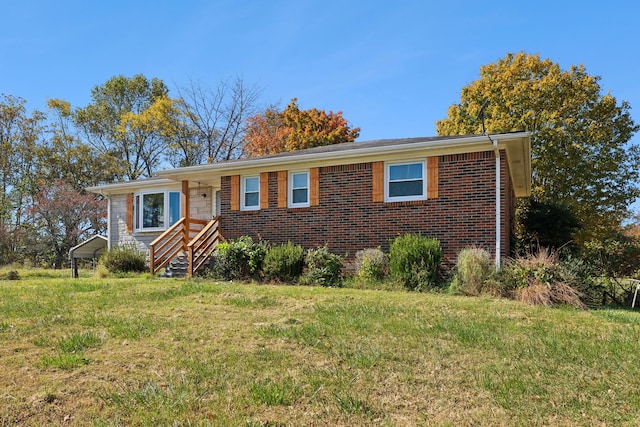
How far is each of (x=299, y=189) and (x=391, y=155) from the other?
281 cm

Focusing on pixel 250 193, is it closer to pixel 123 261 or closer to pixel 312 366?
pixel 123 261

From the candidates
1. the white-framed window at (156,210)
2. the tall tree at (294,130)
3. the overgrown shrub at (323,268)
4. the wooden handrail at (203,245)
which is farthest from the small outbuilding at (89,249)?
the tall tree at (294,130)

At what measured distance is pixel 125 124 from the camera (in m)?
31.0

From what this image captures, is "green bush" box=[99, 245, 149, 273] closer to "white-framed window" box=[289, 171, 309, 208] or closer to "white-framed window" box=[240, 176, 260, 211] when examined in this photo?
"white-framed window" box=[240, 176, 260, 211]

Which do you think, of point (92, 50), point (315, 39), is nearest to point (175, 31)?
point (315, 39)

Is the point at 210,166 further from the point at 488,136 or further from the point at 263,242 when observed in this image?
the point at 488,136

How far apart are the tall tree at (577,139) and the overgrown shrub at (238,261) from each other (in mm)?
13599

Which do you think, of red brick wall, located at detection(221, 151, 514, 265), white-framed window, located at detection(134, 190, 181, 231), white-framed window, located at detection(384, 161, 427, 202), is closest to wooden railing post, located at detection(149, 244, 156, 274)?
red brick wall, located at detection(221, 151, 514, 265)

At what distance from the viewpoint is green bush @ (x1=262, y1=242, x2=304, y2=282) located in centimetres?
1102

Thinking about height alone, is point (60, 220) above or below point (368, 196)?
below

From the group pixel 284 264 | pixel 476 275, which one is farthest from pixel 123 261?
pixel 476 275

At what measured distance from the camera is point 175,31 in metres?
14.5

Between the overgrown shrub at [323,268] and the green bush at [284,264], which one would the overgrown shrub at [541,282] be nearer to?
the overgrown shrub at [323,268]

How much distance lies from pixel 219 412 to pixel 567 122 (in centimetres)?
2115
